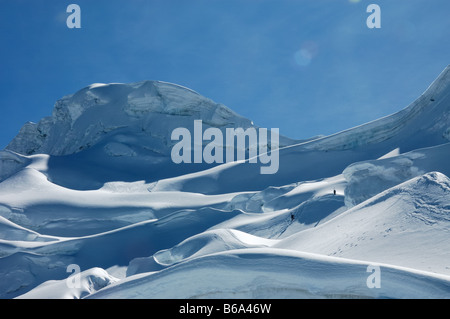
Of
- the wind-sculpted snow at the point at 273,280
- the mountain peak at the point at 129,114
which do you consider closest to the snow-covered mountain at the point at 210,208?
the wind-sculpted snow at the point at 273,280

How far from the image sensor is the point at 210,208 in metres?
18.6

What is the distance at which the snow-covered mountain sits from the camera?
5.20m

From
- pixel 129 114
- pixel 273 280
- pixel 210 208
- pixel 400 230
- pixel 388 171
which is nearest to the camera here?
pixel 273 280

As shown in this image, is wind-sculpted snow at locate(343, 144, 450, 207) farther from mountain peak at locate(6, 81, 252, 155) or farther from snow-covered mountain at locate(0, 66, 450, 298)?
mountain peak at locate(6, 81, 252, 155)

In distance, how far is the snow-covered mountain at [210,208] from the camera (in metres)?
5.20

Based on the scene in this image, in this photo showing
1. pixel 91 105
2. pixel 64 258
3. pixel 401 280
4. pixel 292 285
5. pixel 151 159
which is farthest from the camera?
pixel 91 105

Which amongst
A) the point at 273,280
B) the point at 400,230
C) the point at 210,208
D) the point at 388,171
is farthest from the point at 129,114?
the point at 273,280

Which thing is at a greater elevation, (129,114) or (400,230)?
(129,114)

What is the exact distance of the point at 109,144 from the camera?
34.3 m

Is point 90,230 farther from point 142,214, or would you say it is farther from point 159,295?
point 159,295

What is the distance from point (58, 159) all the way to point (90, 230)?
12.4 meters

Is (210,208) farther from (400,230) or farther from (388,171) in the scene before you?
(400,230)

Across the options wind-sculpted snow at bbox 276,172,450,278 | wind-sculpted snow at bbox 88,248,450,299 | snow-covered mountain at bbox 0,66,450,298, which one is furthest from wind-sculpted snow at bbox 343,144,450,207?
wind-sculpted snow at bbox 88,248,450,299
